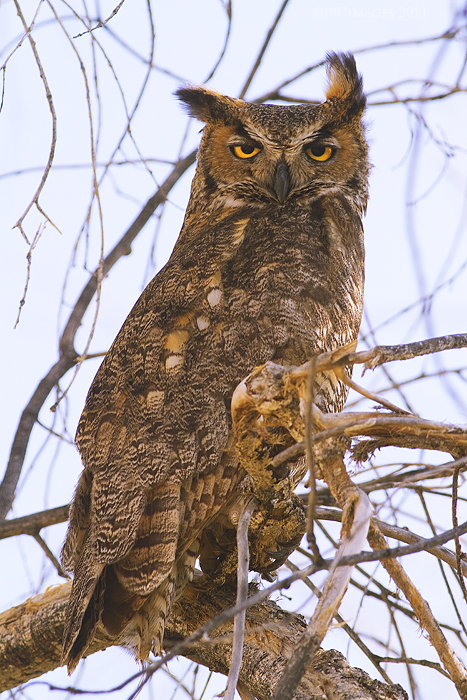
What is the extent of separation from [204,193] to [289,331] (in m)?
1.04

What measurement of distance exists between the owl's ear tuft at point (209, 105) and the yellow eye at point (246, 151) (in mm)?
152

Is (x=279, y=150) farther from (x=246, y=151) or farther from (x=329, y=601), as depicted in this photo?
(x=329, y=601)

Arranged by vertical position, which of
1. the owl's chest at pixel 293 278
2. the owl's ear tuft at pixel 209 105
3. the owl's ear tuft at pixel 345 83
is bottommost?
the owl's chest at pixel 293 278

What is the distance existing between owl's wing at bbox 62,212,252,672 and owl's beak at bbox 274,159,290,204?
1.57 ft

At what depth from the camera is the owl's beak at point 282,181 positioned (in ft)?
8.84

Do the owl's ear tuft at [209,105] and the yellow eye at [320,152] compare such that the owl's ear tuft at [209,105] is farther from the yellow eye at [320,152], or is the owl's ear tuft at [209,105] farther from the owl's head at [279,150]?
the yellow eye at [320,152]

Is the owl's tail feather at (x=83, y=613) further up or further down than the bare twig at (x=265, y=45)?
further down

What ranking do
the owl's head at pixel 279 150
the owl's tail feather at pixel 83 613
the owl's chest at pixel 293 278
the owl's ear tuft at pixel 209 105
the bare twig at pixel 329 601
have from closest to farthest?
1. the bare twig at pixel 329 601
2. the owl's tail feather at pixel 83 613
3. the owl's chest at pixel 293 278
4. the owl's head at pixel 279 150
5. the owl's ear tuft at pixel 209 105

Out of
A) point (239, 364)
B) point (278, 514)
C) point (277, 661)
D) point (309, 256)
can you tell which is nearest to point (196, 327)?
point (239, 364)

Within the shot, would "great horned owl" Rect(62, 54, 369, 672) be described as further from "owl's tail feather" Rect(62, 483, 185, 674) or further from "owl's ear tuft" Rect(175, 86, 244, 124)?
"owl's ear tuft" Rect(175, 86, 244, 124)

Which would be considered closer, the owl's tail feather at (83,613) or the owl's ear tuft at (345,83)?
the owl's tail feather at (83,613)

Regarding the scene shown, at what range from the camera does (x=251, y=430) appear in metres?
1.75

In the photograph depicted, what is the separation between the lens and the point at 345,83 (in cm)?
315

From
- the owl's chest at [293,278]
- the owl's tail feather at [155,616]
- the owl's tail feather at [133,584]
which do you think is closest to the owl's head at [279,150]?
the owl's chest at [293,278]
